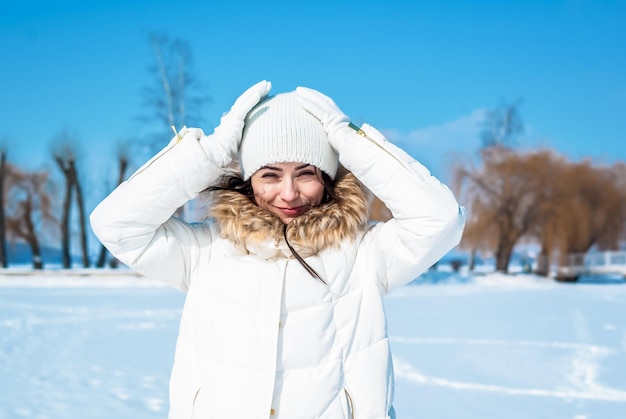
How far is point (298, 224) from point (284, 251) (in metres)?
0.09

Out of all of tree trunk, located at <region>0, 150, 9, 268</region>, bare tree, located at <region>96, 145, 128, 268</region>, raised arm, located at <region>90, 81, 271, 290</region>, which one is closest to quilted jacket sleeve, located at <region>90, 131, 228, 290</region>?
raised arm, located at <region>90, 81, 271, 290</region>

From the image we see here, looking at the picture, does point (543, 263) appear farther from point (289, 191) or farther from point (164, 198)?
point (164, 198)

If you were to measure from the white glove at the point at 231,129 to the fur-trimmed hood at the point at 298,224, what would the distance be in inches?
6.4

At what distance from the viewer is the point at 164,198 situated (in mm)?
1728

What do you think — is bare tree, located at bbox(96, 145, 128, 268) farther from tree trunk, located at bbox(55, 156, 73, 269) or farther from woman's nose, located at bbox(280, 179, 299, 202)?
woman's nose, located at bbox(280, 179, 299, 202)

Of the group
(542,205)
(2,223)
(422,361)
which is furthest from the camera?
(2,223)

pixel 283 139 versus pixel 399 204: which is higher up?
pixel 283 139

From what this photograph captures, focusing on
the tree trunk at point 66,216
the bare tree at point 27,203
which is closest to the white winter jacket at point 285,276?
the tree trunk at point 66,216

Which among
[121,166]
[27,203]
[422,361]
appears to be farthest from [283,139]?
[27,203]

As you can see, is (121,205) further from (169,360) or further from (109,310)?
(109,310)

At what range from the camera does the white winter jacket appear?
1657 mm

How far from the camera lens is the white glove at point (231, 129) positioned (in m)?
1.77

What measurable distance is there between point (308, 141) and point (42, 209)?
30479 mm

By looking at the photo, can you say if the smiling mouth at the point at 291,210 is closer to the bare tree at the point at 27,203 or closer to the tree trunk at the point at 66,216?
the tree trunk at the point at 66,216
